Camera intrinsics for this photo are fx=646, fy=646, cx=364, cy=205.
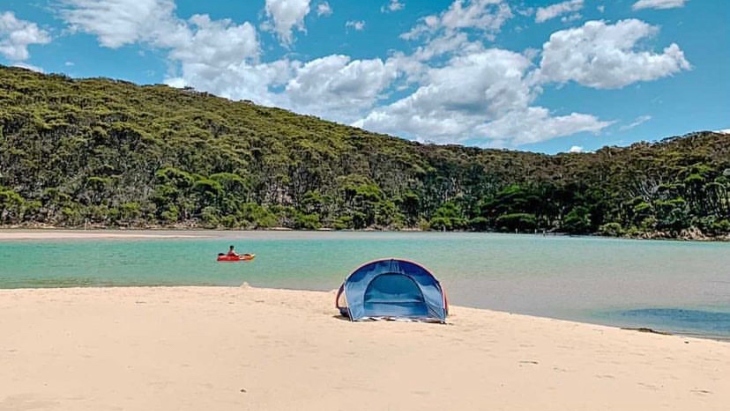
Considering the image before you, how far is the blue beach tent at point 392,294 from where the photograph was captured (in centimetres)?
1147

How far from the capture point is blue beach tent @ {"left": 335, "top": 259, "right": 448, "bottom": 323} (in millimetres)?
11469

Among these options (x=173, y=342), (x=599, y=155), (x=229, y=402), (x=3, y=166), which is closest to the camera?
(x=229, y=402)

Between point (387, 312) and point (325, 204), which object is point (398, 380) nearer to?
point (387, 312)

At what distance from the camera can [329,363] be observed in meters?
7.72

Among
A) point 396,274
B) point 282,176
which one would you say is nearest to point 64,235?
point 282,176

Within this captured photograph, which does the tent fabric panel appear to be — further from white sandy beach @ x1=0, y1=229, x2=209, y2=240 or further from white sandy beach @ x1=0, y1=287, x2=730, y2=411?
white sandy beach @ x1=0, y1=229, x2=209, y2=240

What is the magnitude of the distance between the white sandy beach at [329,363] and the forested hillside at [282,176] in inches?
2482

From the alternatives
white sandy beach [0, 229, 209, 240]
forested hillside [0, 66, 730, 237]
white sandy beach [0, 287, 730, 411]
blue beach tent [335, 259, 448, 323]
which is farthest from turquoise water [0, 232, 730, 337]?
forested hillside [0, 66, 730, 237]

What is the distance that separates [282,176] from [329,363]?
82.3 metres

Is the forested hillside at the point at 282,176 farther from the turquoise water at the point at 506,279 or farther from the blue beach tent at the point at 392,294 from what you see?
the blue beach tent at the point at 392,294

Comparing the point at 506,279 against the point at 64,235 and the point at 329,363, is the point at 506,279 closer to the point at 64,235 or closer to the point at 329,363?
the point at 329,363

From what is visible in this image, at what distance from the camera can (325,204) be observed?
88938 mm

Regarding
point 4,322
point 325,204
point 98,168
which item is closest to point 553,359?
point 4,322

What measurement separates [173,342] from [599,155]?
10005 centimetres
